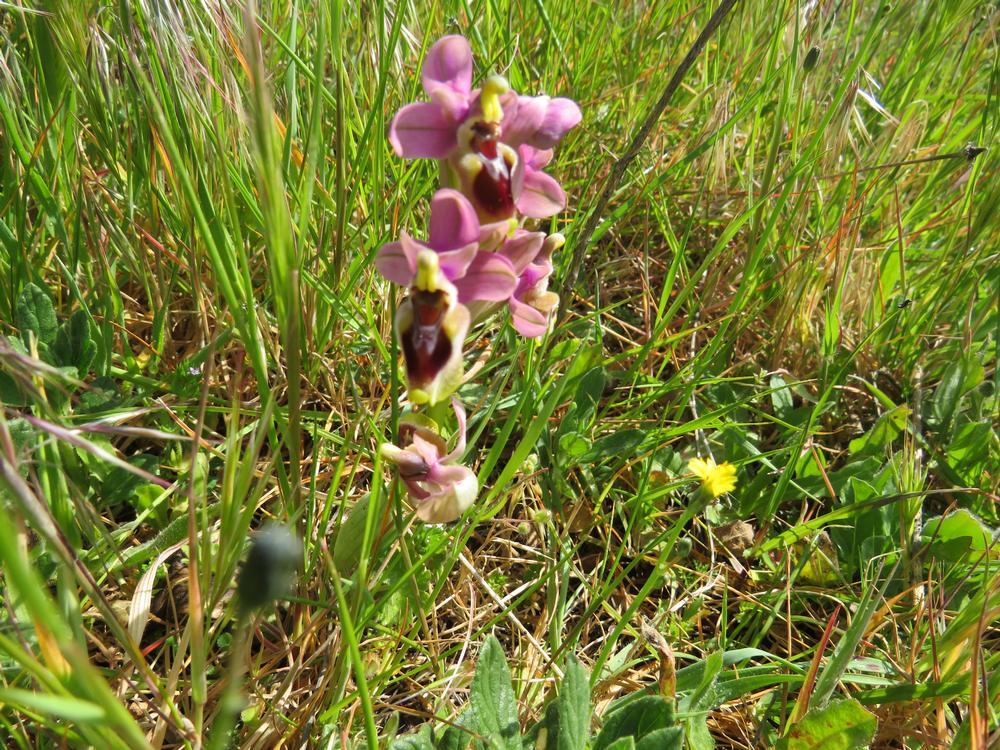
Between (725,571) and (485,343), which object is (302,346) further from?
(725,571)

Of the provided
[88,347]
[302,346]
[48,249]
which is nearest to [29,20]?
[48,249]

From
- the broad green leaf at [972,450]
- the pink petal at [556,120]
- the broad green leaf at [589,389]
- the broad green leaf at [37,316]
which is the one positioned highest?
the pink petal at [556,120]

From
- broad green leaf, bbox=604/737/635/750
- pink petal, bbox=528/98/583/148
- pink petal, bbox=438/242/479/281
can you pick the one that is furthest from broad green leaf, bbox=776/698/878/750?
pink petal, bbox=528/98/583/148

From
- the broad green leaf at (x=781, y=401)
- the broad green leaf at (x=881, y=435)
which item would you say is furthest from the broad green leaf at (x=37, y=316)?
the broad green leaf at (x=881, y=435)

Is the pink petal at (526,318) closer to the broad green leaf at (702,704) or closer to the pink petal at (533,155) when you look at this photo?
the pink petal at (533,155)

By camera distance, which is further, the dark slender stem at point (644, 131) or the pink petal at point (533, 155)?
the dark slender stem at point (644, 131)

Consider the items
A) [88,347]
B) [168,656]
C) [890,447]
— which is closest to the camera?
[168,656]
